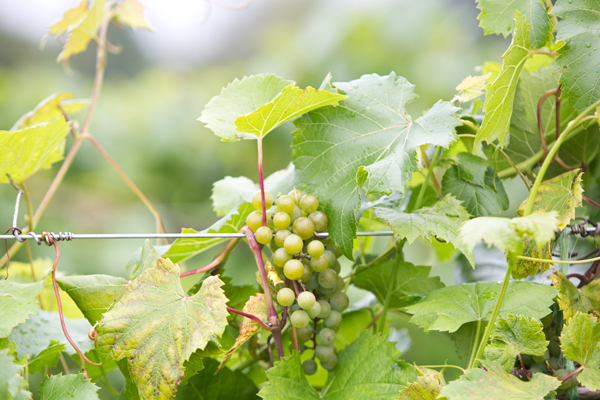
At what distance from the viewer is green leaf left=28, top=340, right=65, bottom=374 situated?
1.49 ft

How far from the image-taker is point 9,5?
91.7 inches


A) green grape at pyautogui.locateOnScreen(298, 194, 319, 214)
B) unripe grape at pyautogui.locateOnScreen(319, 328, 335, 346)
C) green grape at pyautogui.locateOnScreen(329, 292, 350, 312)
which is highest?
green grape at pyautogui.locateOnScreen(298, 194, 319, 214)

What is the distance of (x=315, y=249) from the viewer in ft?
1.43

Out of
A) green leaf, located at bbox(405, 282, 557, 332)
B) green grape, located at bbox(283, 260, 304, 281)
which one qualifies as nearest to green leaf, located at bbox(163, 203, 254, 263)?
green grape, located at bbox(283, 260, 304, 281)

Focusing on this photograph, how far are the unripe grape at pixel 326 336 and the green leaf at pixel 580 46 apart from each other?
0.35 meters

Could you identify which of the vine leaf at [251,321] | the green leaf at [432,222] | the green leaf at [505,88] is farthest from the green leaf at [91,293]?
the green leaf at [505,88]

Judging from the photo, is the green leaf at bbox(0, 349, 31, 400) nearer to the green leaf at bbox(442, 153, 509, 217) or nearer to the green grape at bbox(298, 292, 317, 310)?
the green grape at bbox(298, 292, 317, 310)

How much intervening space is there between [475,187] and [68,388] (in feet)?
1.56

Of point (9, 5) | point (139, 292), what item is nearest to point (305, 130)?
point (139, 292)

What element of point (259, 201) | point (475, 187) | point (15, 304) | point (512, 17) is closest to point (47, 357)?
point (15, 304)

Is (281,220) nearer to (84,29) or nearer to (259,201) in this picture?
(259,201)

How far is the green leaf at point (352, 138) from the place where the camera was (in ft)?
1.44

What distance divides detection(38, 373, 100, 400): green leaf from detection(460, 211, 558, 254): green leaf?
A: 1.19 feet

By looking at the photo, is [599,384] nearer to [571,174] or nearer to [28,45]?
[571,174]
